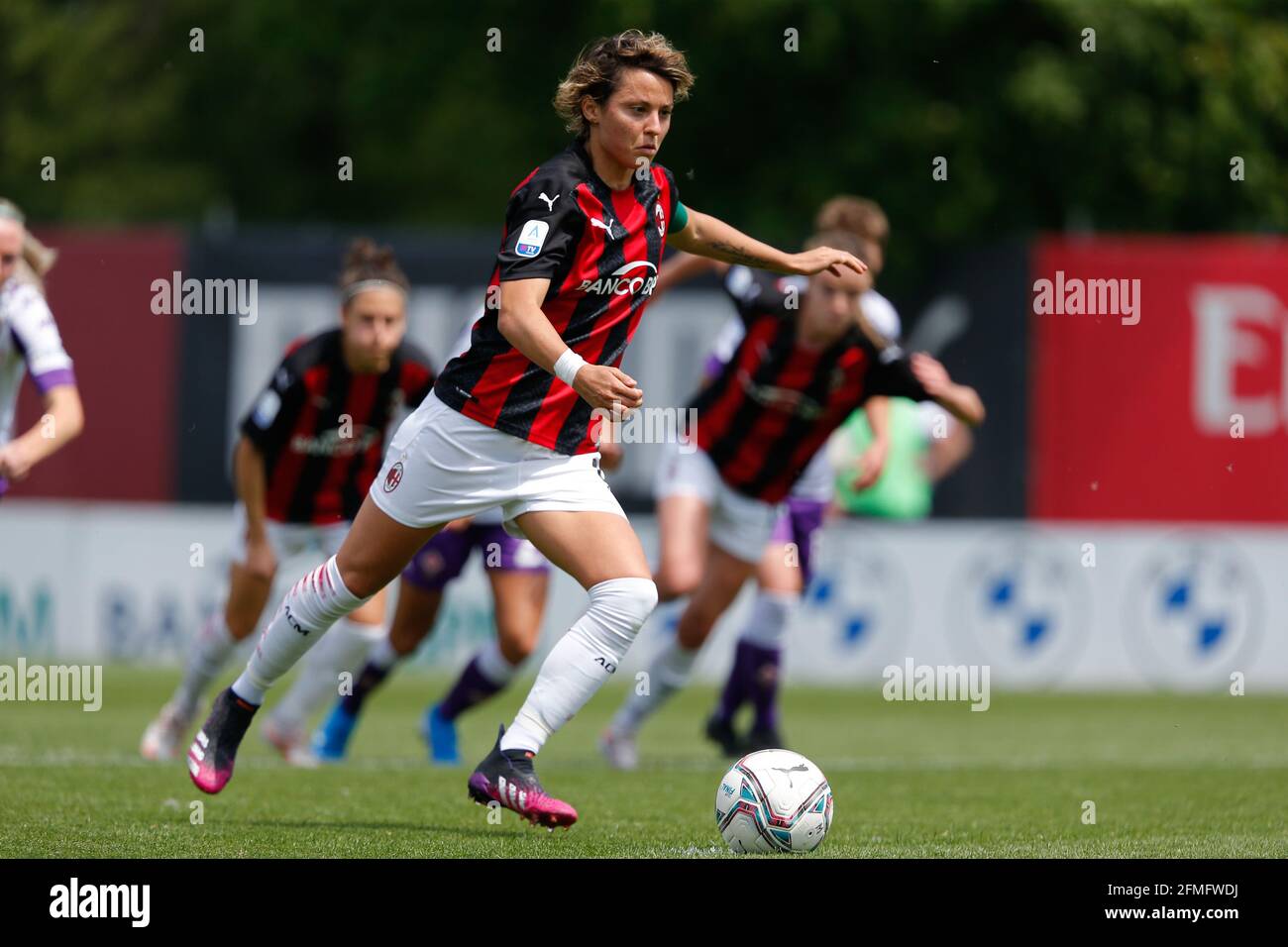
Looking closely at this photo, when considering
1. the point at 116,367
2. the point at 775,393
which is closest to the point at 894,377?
the point at 775,393

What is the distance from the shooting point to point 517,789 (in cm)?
579

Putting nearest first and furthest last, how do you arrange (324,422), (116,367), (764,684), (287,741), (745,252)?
1. (745,252)
2. (324,422)
3. (287,741)
4. (764,684)
5. (116,367)

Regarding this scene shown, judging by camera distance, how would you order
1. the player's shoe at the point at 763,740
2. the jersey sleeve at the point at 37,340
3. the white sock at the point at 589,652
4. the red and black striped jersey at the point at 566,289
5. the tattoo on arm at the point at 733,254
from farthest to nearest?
the player's shoe at the point at 763,740, the jersey sleeve at the point at 37,340, the tattoo on arm at the point at 733,254, the white sock at the point at 589,652, the red and black striped jersey at the point at 566,289

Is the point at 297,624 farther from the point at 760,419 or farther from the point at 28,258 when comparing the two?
the point at 760,419

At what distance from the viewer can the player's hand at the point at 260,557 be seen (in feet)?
28.2

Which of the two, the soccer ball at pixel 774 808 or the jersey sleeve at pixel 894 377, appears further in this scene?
the jersey sleeve at pixel 894 377

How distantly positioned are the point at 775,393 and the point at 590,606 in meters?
3.53

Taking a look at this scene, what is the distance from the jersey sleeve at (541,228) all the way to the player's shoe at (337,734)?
4.02 meters

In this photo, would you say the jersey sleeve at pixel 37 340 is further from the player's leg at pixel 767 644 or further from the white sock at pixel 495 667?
the player's leg at pixel 767 644

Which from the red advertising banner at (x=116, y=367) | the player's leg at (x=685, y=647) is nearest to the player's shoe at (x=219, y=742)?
the player's leg at (x=685, y=647)

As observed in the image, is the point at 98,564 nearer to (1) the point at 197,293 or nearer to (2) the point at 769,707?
(1) the point at 197,293

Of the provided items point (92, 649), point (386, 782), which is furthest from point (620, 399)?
point (92, 649)

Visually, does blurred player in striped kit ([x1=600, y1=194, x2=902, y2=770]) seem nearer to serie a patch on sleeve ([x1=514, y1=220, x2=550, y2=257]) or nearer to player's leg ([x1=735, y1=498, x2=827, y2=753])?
player's leg ([x1=735, y1=498, x2=827, y2=753])

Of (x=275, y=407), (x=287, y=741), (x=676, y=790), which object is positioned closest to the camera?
(x=676, y=790)
